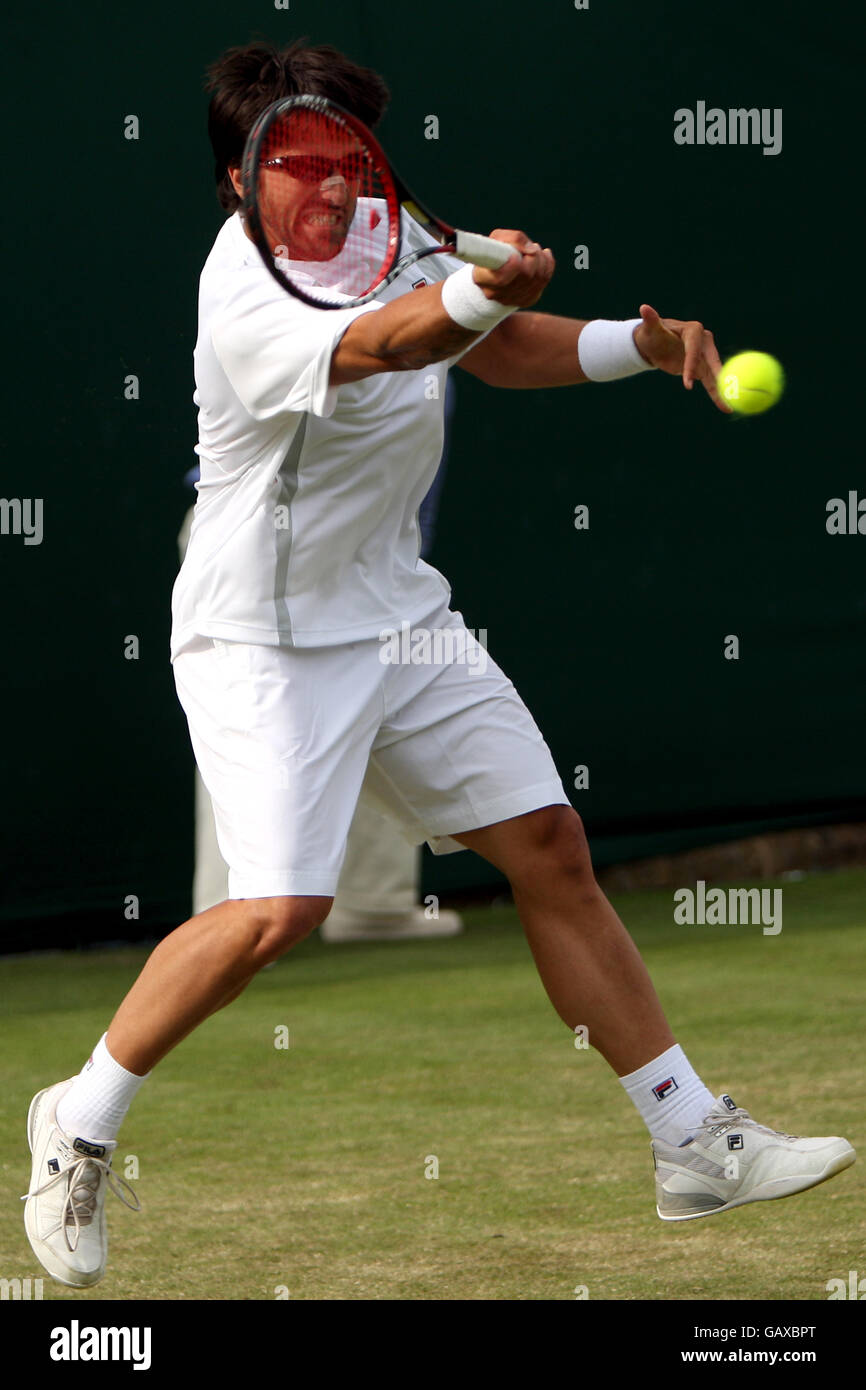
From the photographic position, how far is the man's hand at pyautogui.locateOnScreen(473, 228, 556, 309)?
6.91 ft

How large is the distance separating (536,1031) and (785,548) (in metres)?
Answer: 2.30

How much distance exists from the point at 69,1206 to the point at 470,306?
3.99 ft

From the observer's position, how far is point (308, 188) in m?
2.31

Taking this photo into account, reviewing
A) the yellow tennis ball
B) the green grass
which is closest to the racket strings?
the yellow tennis ball

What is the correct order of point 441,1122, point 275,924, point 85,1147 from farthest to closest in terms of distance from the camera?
point 441,1122, point 85,1147, point 275,924

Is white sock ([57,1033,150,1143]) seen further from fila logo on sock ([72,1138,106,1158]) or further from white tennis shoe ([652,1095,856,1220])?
white tennis shoe ([652,1095,856,1220])

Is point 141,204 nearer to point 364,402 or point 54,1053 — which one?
point 54,1053

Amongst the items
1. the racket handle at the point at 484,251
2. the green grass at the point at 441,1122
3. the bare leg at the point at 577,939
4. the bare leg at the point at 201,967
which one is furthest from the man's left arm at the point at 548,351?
the green grass at the point at 441,1122

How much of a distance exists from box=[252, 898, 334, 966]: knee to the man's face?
Answer: 773mm

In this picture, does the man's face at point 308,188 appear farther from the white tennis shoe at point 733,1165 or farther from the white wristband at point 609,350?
the white tennis shoe at point 733,1165

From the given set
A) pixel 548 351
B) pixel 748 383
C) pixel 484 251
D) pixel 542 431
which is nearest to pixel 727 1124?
pixel 748 383

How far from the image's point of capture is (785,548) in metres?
5.96

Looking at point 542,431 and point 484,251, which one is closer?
point 484,251

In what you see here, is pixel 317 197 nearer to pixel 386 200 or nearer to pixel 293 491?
pixel 386 200
